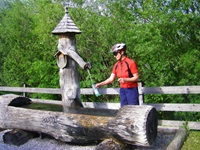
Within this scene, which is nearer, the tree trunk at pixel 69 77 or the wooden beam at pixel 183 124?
the wooden beam at pixel 183 124

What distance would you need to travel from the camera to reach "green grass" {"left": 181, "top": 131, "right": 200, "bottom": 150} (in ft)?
15.6

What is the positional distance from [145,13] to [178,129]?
8.16ft

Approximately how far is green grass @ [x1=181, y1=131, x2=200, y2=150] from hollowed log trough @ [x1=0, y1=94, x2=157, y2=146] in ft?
3.38

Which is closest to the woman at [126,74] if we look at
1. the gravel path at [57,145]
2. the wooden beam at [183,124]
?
the gravel path at [57,145]

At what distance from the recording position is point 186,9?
17.8ft

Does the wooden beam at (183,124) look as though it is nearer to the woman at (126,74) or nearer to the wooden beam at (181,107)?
→ the wooden beam at (181,107)

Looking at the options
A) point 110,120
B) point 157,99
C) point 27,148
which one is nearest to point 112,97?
point 157,99

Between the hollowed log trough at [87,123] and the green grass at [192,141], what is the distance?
→ 1030 mm

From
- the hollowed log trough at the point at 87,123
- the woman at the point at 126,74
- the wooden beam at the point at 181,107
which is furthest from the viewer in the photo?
the wooden beam at the point at 181,107

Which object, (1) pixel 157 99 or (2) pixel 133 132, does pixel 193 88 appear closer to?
(1) pixel 157 99

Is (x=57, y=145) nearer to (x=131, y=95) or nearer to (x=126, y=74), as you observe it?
(x=131, y=95)

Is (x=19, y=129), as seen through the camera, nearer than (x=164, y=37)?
Yes

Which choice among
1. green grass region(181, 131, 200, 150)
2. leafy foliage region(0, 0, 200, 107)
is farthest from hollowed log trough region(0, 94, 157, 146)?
leafy foliage region(0, 0, 200, 107)

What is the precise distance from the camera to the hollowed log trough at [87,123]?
388 cm
